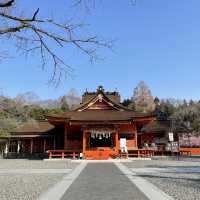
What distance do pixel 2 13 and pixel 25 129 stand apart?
29.2m

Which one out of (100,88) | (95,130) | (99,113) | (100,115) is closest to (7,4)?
(95,130)

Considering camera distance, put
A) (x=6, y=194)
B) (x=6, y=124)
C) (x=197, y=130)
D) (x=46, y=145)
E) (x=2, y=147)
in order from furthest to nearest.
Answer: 1. (x=197, y=130)
2. (x=2, y=147)
3. (x=46, y=145)
4. (x=6, y=124)
5. (x=6, y=194)

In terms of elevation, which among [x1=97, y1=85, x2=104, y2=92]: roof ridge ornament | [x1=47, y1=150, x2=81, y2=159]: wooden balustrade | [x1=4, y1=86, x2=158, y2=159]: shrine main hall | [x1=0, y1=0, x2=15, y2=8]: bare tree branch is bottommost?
[x1=47, y1=150, x2=81, y2=159]: wooden balustrade

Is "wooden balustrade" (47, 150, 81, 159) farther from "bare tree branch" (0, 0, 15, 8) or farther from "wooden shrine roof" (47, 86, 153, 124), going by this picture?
"bare tree branch" (0, 0, 15, 8)

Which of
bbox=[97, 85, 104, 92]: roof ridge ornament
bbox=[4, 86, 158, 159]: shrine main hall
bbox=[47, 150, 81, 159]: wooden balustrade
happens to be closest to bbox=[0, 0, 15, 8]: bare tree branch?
bbox=[4, 86, 158, 159]: shrine main hall

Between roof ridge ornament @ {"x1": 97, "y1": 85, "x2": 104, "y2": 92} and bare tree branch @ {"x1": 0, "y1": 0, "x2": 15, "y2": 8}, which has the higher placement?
roof ridge ornament @ {"x1": 97, "y1": 85, "x2": 104, "y2": 92}

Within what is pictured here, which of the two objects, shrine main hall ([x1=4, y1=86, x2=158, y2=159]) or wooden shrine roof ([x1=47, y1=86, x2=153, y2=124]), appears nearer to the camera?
shrine main hall ([x1=4, y1=86, x2=158, y2=159])

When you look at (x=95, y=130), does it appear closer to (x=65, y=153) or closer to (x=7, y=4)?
(x=65, y=153)

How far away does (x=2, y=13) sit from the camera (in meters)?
6.26

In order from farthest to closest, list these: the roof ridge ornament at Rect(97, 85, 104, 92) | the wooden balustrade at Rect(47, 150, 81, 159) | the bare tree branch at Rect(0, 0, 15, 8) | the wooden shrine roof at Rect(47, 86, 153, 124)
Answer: the roof ridge ornament at Rect(97, 85, 104, 92), the wooden shrine roof at Rect(47, 86, 153, 124), the wooden balustrade at Rect(47, 150, 81, 159), the bare tree branch at Rect(0, 0, 15, 8)

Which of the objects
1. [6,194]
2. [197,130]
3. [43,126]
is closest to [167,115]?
[197,130]

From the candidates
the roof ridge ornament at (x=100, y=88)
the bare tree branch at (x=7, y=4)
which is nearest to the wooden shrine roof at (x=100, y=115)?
the roof ridge ornament at (x=100, y=88)

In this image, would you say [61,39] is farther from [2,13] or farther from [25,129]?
[25,129]

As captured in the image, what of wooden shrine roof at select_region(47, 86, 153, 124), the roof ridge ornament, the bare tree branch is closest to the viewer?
the bare tree branch
